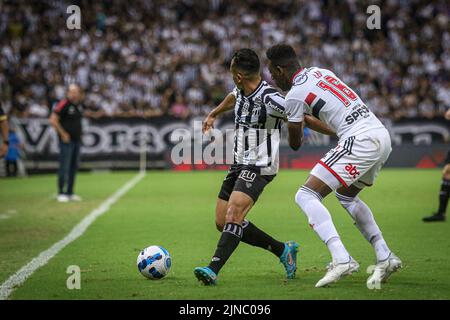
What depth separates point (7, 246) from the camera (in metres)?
10.8

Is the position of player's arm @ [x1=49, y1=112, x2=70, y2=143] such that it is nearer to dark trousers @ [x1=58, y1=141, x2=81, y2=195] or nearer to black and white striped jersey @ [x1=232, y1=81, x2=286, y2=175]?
dark trousers @ [x1=58, y1=141, x2=81, y2=195]

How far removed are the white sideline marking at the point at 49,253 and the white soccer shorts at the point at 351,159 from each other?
9.84 feet

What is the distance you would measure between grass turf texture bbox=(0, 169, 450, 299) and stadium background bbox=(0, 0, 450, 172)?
5.31 metres

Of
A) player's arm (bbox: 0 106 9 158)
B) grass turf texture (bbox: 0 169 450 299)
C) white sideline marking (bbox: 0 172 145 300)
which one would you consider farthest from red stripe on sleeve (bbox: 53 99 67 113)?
player's arm (bbox: 0 106 9 158)

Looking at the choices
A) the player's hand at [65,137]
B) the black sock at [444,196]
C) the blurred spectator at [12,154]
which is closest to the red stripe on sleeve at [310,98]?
the black sock at [444,196]

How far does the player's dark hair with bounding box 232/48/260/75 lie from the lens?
7980 millimetres

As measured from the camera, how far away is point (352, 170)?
7543 mm

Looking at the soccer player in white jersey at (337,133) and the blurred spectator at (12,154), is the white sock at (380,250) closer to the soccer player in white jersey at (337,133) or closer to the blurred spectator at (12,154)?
the soccer player in white jersey at (337,133)

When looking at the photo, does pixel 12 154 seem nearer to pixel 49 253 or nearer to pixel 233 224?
pixel 49 253

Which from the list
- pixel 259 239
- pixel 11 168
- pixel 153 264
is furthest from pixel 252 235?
pixel 11 168

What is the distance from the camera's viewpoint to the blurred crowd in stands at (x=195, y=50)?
27.6 metres

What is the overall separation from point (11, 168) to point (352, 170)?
64.6 ft
